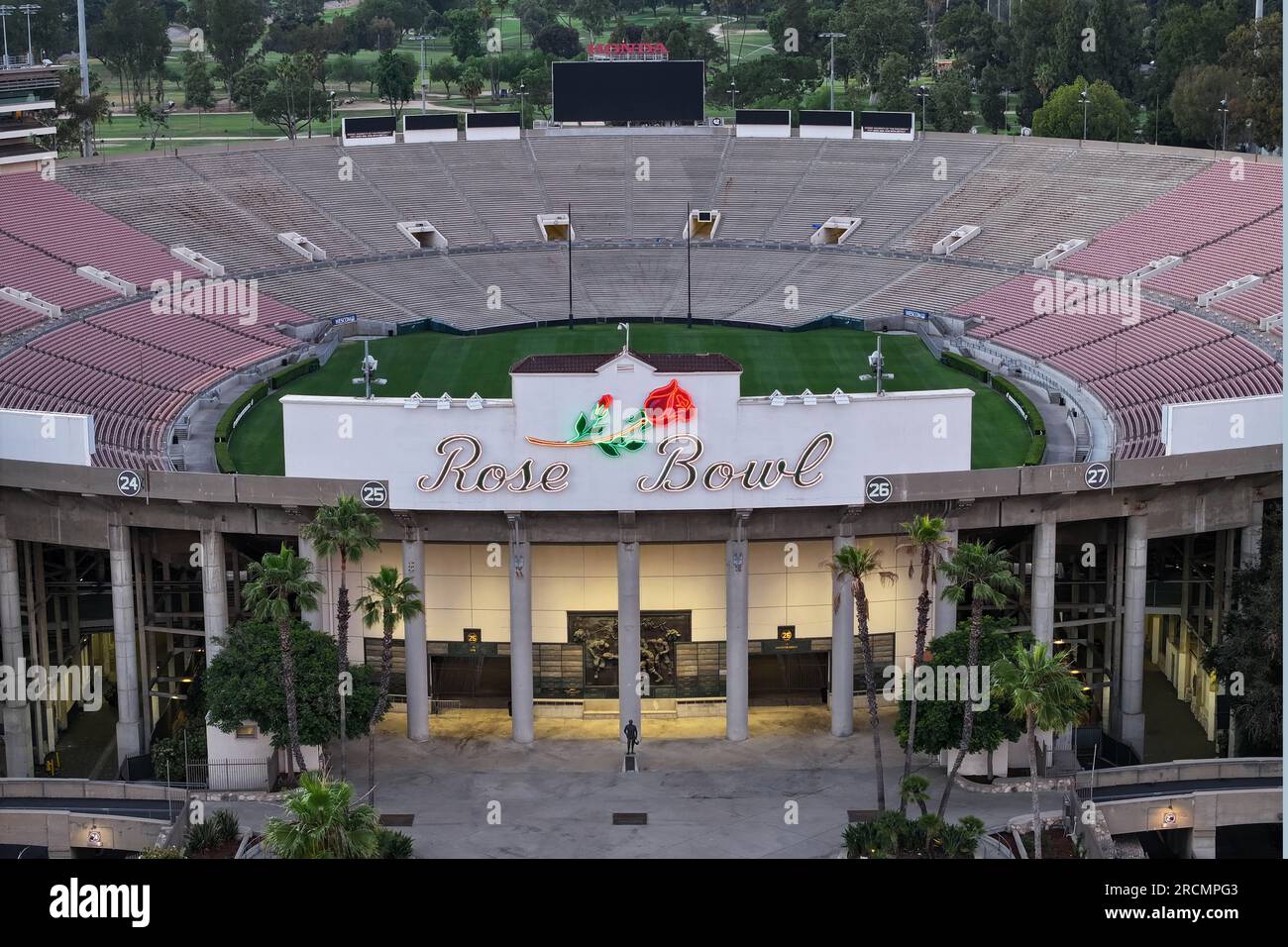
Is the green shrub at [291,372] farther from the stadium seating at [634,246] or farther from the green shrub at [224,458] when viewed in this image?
the green shrub at [224,458]

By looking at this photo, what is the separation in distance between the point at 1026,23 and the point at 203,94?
3492 inches

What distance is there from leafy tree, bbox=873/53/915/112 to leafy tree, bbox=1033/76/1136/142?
1884cm

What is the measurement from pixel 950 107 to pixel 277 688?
124m

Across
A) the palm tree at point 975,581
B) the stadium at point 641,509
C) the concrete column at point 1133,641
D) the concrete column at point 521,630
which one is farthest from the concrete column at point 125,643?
the concrete column at point 1133,641

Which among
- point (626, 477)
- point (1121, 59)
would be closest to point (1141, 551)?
point (626, 477)

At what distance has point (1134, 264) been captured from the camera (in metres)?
94.5

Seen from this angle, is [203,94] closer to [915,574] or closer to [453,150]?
[453,150]

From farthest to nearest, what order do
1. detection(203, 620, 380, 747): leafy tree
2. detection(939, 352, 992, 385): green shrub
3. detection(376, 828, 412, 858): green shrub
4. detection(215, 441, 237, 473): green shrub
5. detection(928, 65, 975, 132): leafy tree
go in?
detection(928, 65, 975, 132): leafy tree < detection(939, 352, 992, 385): green shrub < detection(215, 441, 237, 473): green shrub < detection(203, 620, 380, 747): leafy tree < detection(376, 828, 412, 858): green shrub

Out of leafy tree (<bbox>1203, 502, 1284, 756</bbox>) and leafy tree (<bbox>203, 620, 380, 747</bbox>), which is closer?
leafy tree (<bbox>203, 620, 380, 747</bbox>)

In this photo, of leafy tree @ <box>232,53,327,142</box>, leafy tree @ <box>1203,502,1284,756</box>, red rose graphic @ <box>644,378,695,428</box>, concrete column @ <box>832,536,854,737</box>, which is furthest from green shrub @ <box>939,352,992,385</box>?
leafy tree @ <box>232,53,327,142</box>

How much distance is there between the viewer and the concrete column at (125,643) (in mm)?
54844

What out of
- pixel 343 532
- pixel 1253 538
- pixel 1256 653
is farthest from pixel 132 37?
pixel 1256 653

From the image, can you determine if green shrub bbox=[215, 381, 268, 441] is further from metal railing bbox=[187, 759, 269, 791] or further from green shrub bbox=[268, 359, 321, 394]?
metal railing bbox=[187, 759, 269, 791]

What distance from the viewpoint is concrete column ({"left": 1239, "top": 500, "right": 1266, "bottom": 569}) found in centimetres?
5675
